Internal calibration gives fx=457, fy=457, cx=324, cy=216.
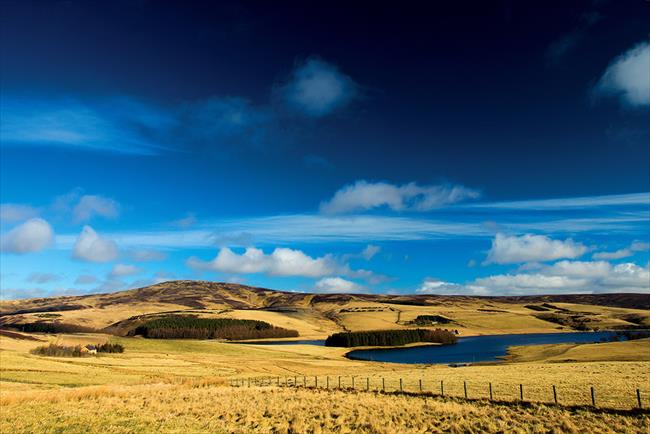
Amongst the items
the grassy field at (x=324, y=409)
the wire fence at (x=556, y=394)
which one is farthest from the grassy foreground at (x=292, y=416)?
the wire fence at (x=556, y=394)

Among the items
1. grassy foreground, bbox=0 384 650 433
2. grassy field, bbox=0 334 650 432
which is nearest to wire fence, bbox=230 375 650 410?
grassy field, bbox=0 334 650 432

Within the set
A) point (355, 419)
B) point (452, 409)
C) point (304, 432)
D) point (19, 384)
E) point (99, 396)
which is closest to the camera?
point (304, 432)

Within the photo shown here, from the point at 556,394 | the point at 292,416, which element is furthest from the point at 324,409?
the point at 556,394

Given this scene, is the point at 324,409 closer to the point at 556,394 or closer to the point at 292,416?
the point at 292,416

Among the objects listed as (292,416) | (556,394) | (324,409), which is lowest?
(556,394)

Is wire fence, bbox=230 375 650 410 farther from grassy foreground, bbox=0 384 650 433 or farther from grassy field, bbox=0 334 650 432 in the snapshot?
grassy foreground, bbox=0 384 650 433

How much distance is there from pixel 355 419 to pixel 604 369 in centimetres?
4884

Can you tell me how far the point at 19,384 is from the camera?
184 ft

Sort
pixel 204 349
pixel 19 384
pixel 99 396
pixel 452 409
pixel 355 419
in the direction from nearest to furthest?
pixel 355 419
pixel 452 409
pixel 99 396
pixel 19 384
pixel 204 349

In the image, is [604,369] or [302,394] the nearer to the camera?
[302,394]

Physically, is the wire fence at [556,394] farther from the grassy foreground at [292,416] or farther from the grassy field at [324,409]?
the grassy foreground at [292,416]

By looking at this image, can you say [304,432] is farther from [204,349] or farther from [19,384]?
[204,349]

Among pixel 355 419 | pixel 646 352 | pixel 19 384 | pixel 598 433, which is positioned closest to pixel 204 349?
pixel 19 384

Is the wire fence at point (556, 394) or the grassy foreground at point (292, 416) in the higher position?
the grassy foreground at point (292, 416)
